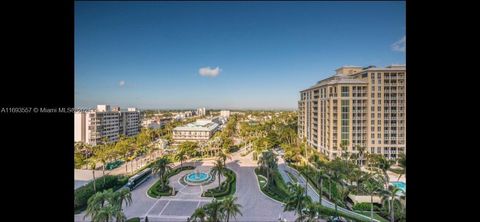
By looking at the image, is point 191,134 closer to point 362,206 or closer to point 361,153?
point 361,153

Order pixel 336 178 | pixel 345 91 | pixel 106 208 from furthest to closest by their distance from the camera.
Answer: pixel 345 91, pixel 336 178, pixel 106 208

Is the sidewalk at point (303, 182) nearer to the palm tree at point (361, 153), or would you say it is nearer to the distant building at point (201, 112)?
the palm tree at point (361, 153)

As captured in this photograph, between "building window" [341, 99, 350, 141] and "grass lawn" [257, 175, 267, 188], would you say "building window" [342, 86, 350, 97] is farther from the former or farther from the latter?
"grass lawn" [257, 175, 267, 188]

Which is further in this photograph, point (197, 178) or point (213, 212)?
point (197, 178)

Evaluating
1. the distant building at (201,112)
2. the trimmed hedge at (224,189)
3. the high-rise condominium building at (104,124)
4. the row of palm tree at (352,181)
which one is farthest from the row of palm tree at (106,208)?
the distant building at (201,112)

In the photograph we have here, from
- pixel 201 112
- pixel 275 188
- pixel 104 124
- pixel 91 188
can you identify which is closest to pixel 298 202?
pixel 275 188
